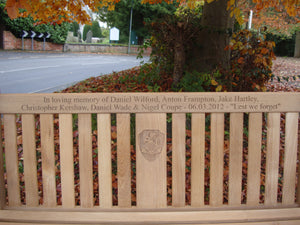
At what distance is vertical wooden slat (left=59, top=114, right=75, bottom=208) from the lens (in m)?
1.86

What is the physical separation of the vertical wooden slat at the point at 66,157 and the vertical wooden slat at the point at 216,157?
819mm

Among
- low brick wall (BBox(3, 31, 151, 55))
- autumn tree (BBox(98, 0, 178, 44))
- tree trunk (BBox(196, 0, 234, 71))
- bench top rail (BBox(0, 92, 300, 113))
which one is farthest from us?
autumn tree (BBox(98, 0, 178, 44))

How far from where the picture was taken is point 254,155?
1.91m

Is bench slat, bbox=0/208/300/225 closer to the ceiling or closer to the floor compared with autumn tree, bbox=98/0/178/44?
closer to the floor

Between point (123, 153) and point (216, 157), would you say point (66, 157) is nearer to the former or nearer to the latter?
point (123, 153)

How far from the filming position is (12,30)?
85.2ft

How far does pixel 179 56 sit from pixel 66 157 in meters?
3.67

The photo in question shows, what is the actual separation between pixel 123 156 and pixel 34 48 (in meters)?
27.7

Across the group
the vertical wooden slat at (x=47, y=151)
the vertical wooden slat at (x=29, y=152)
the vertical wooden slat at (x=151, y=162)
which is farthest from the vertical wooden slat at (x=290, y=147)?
the vertical wooden slat at (x=29, y=152)

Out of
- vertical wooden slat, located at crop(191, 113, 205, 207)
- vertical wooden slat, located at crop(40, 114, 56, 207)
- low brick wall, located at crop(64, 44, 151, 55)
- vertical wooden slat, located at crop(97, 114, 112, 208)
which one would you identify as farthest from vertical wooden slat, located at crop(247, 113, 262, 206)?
low brick wall, located at crop(64, 44, 151, 55)

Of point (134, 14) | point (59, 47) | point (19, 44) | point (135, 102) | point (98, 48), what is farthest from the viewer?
point (134, 14)

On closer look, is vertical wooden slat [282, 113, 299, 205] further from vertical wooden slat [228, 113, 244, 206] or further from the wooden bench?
vertical wooden slat [228, 113, 244, 206]

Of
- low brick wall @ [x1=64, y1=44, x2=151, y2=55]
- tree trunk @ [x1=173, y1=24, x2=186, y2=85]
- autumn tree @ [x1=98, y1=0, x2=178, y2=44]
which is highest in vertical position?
autumn tree @ [x1=98, y1=0, x2=178, y2=44]

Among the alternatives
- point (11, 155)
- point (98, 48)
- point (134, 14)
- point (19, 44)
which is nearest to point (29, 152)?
point (11, 155)
